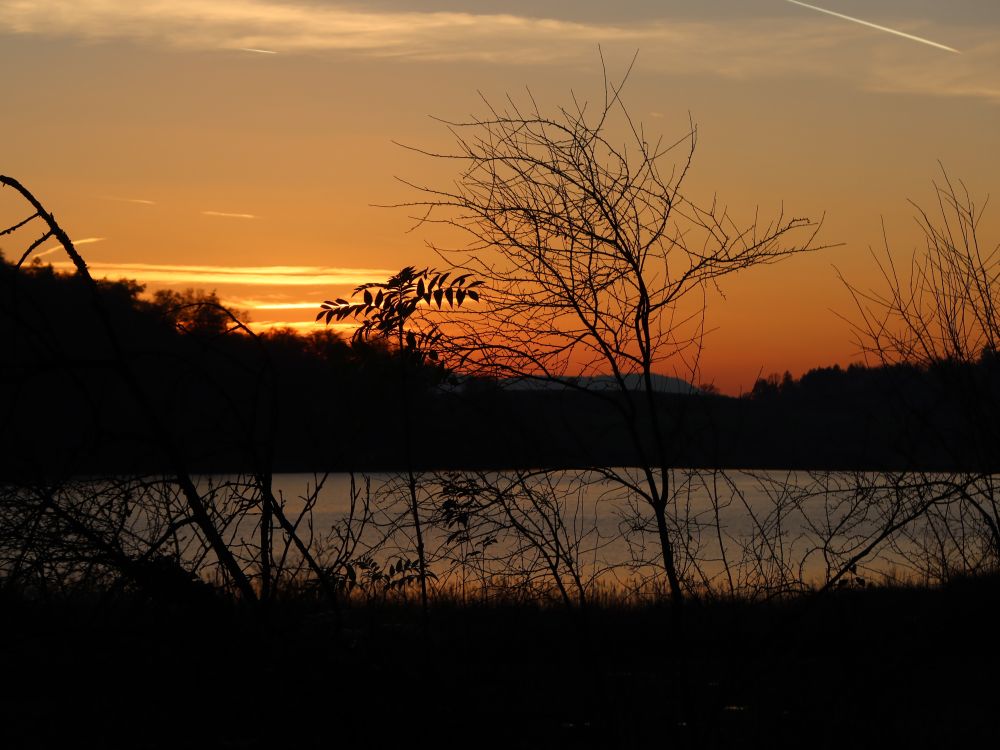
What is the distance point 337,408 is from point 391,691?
6.79ft

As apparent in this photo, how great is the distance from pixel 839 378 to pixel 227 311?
5.96 m

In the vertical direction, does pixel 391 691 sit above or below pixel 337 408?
below

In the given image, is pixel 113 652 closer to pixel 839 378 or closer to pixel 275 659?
pixel 275 659

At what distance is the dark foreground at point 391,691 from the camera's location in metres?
5.18

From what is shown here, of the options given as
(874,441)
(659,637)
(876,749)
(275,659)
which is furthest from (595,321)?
(659,637)

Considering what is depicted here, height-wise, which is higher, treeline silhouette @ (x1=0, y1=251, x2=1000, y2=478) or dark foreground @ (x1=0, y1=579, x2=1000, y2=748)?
treeline silhouette @ (x1=0, y1=251, x2=1000, y2=478)

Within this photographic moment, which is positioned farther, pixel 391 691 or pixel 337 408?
pixel 337 408

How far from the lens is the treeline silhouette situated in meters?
5.21

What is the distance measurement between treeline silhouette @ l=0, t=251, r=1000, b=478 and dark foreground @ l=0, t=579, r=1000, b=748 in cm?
89

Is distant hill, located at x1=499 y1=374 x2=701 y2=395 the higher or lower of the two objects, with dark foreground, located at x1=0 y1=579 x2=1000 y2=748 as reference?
higher

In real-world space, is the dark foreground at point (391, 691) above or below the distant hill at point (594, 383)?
below

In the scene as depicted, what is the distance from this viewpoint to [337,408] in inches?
273

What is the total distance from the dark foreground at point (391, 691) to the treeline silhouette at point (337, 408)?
89cm

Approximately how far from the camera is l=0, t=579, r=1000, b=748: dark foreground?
518 centimetres
